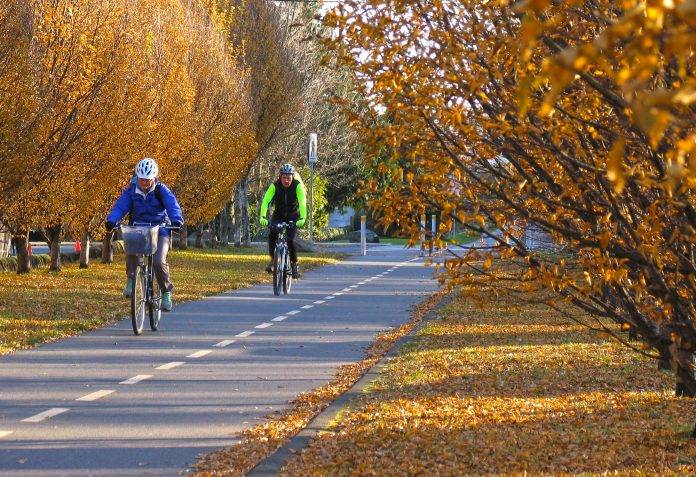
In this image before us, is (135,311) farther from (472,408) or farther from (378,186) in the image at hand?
(378,186)

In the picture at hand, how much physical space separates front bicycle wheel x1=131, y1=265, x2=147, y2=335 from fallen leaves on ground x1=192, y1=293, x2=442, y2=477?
2822 millimetres

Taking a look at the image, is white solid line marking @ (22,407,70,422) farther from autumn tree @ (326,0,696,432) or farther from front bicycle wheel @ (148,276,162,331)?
front bicycle wheel @ (148,276,162,331)

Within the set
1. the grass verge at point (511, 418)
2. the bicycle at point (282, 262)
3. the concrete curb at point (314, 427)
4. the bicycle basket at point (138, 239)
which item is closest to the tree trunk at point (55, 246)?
the bicycle at point (282, 262)

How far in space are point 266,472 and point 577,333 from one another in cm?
1085

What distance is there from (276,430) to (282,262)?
12.4 meters

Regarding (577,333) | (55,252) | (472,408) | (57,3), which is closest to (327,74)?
(55,252)

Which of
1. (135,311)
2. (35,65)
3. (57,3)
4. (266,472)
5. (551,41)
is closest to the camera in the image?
(551,41)

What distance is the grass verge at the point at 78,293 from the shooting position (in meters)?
15.5

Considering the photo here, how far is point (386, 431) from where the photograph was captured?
824 centimetres

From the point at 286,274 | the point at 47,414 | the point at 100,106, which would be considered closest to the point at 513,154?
the point at 47,414

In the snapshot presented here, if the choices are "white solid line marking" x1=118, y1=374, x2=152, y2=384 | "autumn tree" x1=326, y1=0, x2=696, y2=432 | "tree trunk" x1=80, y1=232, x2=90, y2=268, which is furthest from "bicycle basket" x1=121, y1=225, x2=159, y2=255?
"tree trunk" x1=80, y1=232, x2=90, y2=268

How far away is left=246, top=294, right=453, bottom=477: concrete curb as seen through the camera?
703 centimetres

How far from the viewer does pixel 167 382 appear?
10.9m

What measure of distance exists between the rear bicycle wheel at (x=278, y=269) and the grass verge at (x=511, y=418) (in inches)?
235
